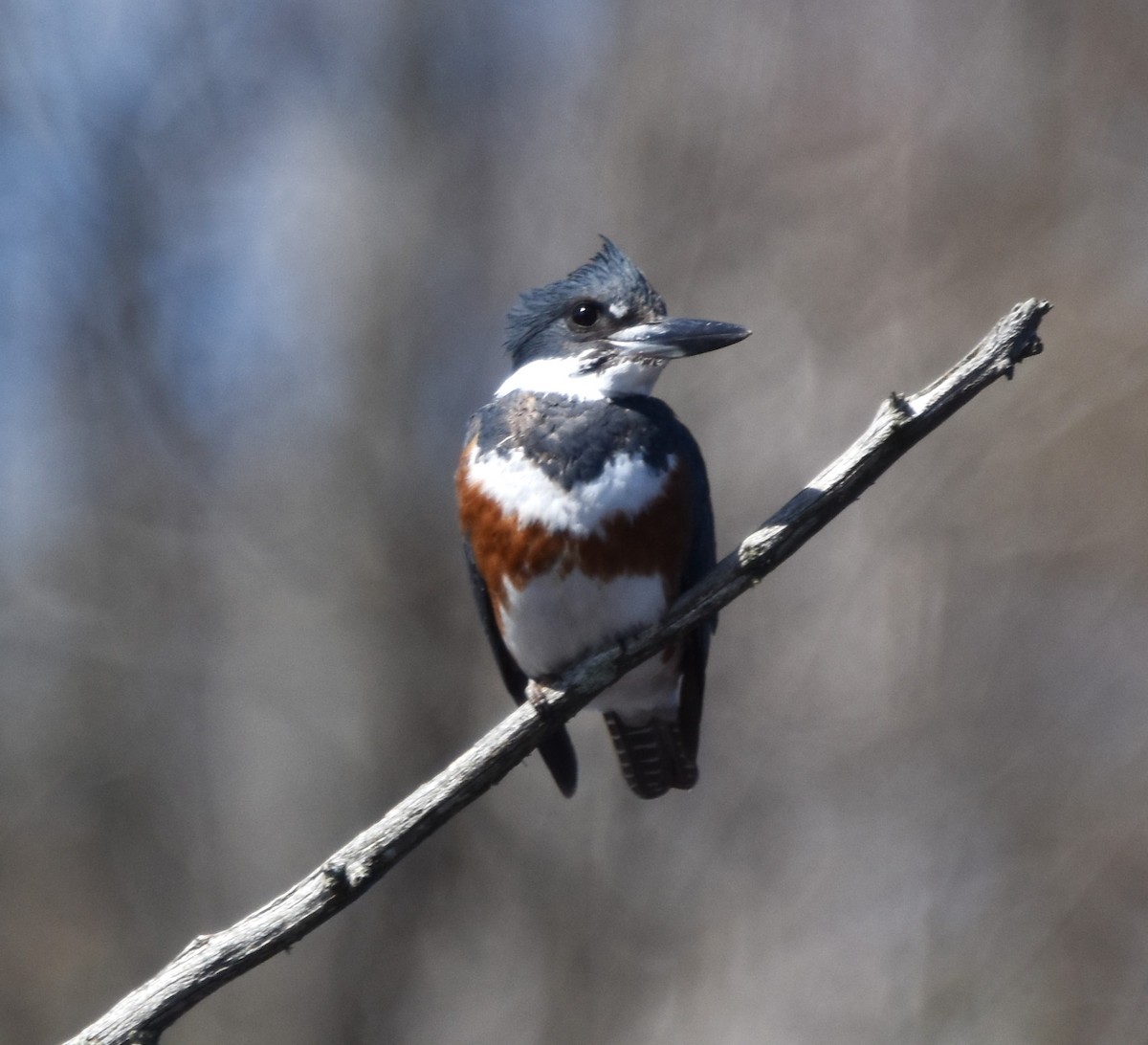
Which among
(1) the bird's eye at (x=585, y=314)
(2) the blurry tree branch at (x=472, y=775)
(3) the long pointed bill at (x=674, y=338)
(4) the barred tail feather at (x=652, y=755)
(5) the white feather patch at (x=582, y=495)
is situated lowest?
(2) the blurry tree branch at (x=472, y=775)

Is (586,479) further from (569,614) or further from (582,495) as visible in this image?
(569,614)

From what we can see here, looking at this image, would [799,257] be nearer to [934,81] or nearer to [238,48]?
[934,81]

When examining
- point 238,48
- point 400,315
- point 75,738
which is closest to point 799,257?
point 400,315

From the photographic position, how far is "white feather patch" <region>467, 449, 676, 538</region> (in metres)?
2.33

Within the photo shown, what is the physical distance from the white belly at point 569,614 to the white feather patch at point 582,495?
0.10 metres

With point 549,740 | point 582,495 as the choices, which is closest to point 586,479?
point 582,495

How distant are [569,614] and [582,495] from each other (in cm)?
24

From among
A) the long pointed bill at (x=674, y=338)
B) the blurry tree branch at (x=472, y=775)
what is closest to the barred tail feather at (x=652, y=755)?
the long pointed bill at (x=674, y=338)

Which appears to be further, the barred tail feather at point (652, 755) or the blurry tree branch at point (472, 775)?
the barred tail feather at point (652, 755)

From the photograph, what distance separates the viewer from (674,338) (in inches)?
94.0

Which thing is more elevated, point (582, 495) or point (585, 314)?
point (585, 314)

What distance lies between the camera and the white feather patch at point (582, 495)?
2.33 meters

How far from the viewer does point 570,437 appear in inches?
92.8

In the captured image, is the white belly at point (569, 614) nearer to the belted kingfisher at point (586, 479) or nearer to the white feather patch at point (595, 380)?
the belted kingfisher at point (586, 479)
